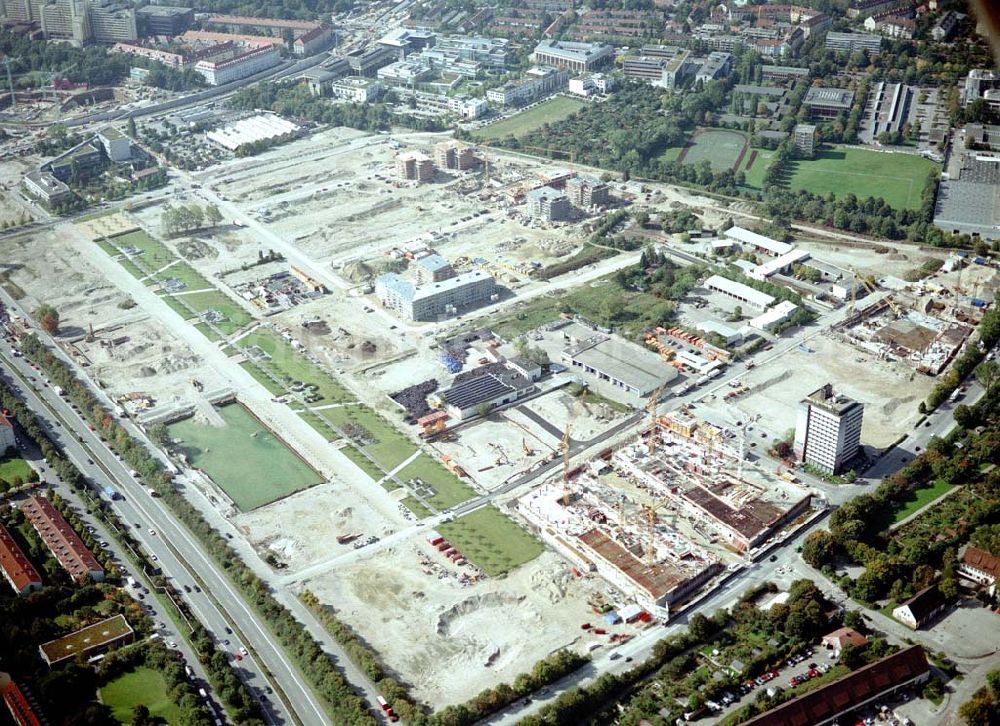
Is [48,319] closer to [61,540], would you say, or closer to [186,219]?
[186,219]

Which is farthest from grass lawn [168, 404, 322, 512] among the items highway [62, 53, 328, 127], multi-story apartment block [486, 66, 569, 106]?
multi-story apartment block [486, 66, 569, 106]

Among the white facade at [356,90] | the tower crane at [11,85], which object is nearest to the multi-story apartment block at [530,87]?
the white facade at [356,90]

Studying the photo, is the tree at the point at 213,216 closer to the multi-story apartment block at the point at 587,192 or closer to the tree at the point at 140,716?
the multi-story apartment block at the point at 587,192

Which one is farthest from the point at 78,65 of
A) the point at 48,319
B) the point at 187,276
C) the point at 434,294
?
the point at 434,294

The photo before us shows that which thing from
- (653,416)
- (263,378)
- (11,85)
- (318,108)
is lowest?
(263,378)

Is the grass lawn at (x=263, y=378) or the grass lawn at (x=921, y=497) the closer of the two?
the grass lawn at (x=921, y=497)

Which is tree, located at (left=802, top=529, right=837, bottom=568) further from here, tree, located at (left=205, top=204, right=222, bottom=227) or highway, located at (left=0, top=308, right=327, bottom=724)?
tree, located at (left=205, top=204, right=222, bottom=227)
